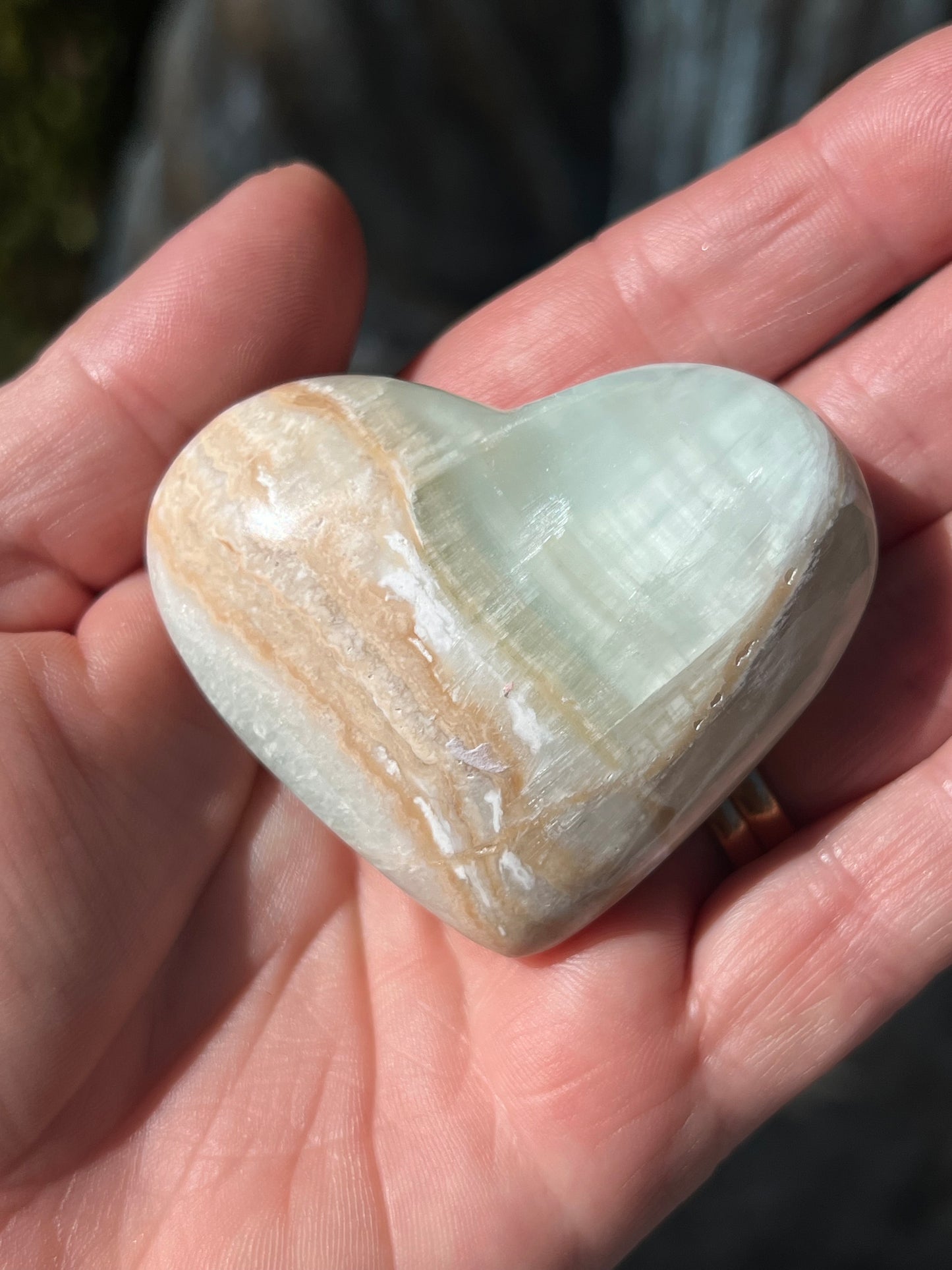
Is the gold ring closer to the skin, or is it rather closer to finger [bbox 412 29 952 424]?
the skin

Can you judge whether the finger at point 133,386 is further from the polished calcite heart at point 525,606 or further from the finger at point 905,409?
the finger at point 905,409

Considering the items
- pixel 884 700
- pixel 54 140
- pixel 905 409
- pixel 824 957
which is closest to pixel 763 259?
pixel 905 409

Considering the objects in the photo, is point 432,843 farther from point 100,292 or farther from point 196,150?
point 100,292

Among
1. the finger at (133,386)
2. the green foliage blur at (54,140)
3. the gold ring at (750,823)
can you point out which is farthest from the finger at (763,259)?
the green foliage blur at (54,140)

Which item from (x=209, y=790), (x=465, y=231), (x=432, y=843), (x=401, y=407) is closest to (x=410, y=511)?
(x=401, y=407)

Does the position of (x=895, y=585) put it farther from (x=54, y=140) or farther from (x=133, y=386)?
(x=54, y=140)

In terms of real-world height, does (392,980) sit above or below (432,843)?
below
